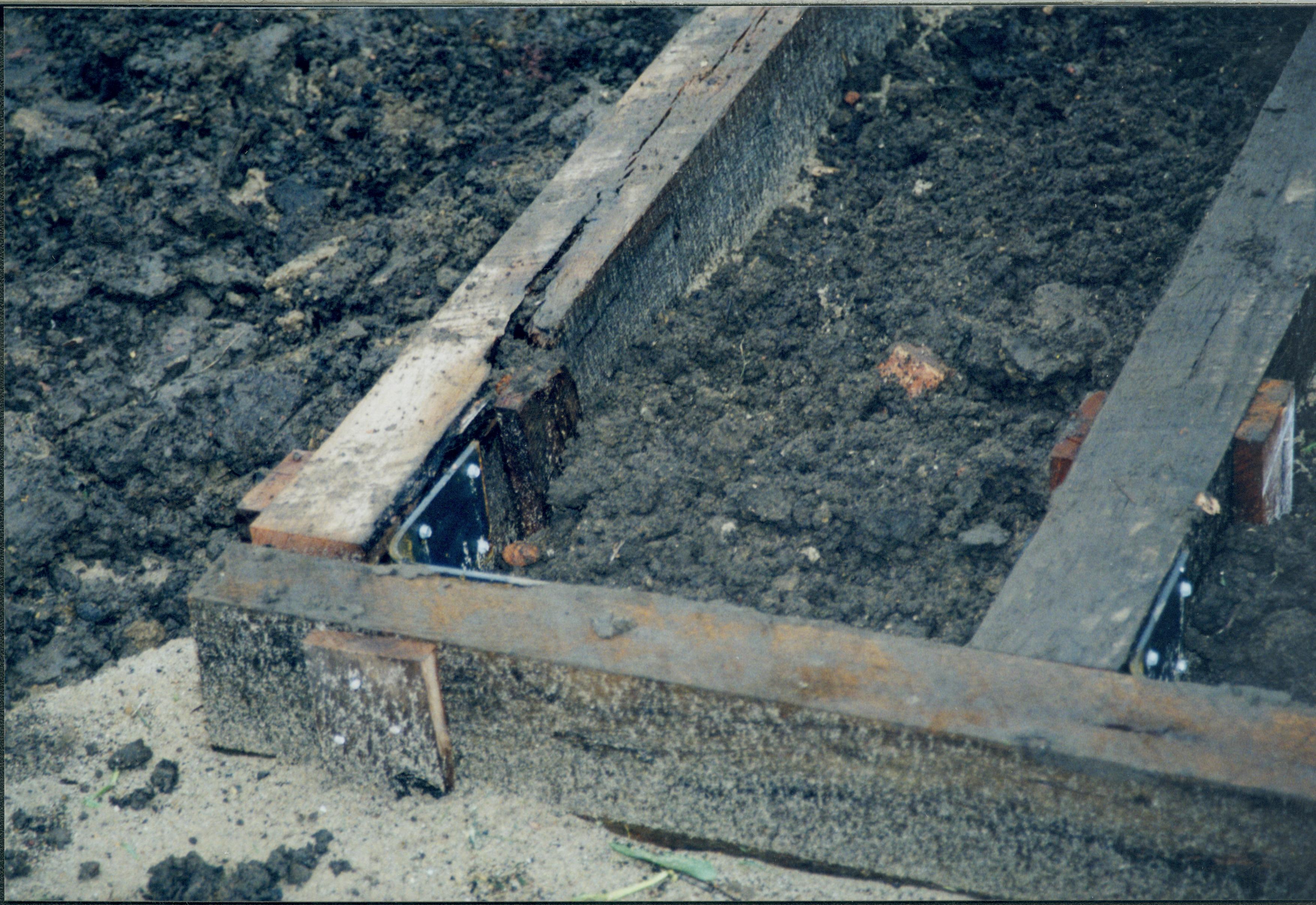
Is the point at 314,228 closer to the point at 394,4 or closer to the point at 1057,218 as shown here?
the point at 394,4

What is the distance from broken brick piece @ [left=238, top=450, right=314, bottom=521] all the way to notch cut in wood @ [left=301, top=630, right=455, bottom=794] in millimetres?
446

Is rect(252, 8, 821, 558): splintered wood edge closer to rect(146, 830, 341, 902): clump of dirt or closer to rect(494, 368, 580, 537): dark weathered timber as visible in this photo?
rect(494, 368, 580, 537): dark weathered timber

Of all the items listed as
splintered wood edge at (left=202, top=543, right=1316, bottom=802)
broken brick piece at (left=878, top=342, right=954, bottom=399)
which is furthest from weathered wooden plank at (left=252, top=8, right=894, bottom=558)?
broken brick piece at (left=878, top=342, right=954, bottom=399)

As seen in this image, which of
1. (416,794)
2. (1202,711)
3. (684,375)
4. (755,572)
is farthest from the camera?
(684,375)

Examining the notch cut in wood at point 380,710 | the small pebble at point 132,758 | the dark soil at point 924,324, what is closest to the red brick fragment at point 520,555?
the dark soil at point 924,324

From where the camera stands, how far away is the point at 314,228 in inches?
156

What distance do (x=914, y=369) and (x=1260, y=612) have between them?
1.04 m

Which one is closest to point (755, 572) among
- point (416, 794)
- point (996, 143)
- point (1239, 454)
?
point (416, 794)

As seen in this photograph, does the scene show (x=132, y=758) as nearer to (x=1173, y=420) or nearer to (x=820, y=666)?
(x=820, y=666)

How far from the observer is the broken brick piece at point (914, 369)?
3.03 meters

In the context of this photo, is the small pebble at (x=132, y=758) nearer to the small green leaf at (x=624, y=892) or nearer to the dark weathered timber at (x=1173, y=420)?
the small green leaf at (x=624, y=892)

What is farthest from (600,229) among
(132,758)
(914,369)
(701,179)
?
(132,758)

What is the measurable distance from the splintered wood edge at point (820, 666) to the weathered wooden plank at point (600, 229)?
0.17 m

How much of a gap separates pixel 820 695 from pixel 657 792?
1.37ft
